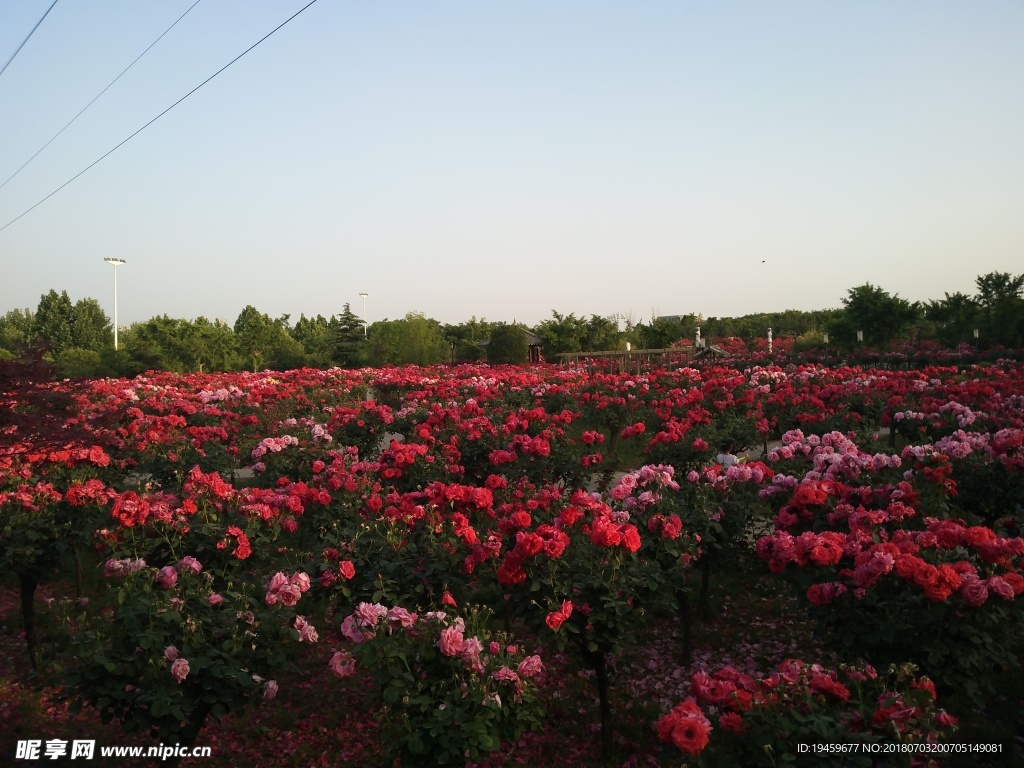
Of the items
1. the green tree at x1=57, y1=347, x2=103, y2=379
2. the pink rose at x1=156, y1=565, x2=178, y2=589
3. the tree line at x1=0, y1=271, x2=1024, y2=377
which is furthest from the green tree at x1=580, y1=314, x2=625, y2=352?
the pink rose at x1=156, y1=565, x2=178, y2=589

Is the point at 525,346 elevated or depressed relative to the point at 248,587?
elevated

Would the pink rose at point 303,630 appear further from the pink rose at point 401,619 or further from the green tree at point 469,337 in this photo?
the green tree at point 469,337

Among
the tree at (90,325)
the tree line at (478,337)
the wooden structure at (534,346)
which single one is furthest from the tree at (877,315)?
the tree at (90,325)

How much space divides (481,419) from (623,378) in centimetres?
727

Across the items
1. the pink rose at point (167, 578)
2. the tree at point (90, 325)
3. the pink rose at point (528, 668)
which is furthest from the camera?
the tree at point (90, 325)

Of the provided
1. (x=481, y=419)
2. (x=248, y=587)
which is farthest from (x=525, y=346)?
(x=248, y=587)

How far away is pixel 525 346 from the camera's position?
31.0 meters

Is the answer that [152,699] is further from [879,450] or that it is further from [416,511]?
[879,450]

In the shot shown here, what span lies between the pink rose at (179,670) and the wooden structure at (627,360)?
61.0 ft

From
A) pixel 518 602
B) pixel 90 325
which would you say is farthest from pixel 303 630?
pixel 90 325

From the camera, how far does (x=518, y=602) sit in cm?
379

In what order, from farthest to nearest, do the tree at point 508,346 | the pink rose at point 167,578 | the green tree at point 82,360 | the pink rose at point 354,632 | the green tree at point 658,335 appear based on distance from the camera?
the green tree at point 658,335, the tree at point 508,346, the green tree at point 82,360, the pink rose at point 167,578, the pink rose at point 354,632

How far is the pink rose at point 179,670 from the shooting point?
3.04m

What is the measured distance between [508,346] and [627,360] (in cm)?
705
